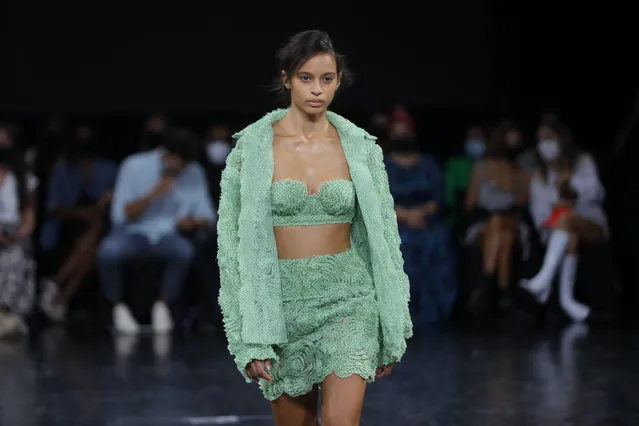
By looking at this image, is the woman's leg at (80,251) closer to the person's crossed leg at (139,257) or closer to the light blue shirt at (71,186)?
the light blue shirt at (71,186)

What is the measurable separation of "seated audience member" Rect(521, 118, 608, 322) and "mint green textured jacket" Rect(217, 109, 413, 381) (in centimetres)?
558

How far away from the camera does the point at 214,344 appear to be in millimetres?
8484

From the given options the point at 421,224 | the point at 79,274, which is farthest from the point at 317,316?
the point at 79,274

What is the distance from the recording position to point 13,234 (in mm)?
9008

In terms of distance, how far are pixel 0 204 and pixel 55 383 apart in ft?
7.42

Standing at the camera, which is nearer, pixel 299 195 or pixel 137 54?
pixel 299 195

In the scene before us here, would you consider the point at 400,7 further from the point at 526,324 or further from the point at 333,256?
the point at 333,256

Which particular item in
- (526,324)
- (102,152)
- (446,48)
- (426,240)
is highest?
(446,48)

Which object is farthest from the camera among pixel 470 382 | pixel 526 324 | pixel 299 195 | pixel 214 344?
pixel 526 324

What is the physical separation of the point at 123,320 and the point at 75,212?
44.0 inches

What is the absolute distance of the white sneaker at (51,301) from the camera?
9812mm

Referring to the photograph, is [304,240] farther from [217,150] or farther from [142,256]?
[217,150]

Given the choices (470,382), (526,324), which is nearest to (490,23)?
(526,324)

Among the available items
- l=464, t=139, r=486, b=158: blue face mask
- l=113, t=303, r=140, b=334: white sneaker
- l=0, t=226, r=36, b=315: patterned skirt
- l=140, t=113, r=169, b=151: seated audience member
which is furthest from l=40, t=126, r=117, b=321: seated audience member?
l=464, t=139, r=486, b=158: blue face mask
